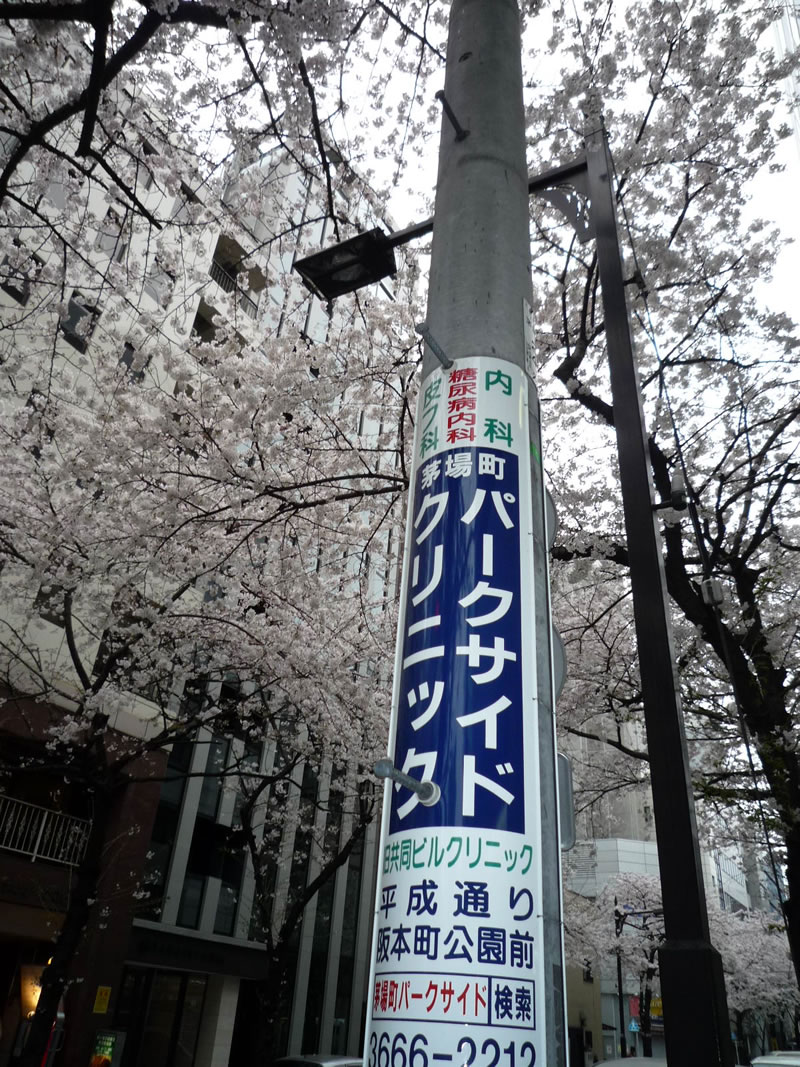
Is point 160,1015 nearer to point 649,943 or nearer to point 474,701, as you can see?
point 474,701

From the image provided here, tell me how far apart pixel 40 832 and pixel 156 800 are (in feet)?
8.89

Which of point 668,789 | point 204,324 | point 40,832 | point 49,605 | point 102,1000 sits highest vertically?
point 204,324

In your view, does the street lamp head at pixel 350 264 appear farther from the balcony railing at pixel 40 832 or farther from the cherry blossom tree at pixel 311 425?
the balcony railing at pixel 40 832

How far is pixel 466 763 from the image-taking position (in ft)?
7.55

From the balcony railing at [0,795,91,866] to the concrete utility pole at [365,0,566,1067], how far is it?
13681mm

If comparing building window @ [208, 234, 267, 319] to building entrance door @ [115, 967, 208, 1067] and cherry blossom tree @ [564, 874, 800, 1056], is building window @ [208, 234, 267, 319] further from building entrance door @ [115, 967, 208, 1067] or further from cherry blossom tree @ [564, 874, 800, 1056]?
cherry blossom tree @ [564, 874, 800, 1056]

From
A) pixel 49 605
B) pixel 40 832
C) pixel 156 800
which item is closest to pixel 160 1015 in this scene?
pixel 156 800

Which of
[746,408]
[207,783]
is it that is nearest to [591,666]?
[746,408]

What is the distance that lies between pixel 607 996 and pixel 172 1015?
1316 inches

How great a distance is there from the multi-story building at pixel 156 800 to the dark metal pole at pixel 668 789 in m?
6.58

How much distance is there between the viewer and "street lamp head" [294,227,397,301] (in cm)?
447

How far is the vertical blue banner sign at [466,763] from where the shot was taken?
6.76 ft

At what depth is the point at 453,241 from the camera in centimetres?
332

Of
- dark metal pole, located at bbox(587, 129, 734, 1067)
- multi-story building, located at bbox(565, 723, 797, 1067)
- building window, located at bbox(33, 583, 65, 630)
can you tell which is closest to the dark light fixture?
dark metal pole, located at bbox(587, 129, 734, 1067)
